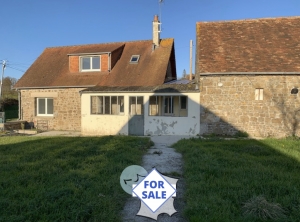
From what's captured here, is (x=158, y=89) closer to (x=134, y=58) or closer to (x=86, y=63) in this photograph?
(x=134, y=58)

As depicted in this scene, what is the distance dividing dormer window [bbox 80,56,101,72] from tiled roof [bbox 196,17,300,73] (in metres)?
7.36

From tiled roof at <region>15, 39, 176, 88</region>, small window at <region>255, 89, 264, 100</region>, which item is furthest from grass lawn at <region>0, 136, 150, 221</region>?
tiled roof at <region>15, 39, 176, 88</region>

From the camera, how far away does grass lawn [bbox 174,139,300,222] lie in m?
3.52

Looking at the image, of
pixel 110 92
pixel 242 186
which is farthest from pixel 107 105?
pixel 242 186

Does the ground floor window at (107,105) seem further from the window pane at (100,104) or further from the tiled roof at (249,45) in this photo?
the tiled roof at (249,45)

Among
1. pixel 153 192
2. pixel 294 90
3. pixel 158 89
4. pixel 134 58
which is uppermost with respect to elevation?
pixel 134 58

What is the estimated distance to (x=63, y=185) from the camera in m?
4.53

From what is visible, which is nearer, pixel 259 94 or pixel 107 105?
pixel 259 94

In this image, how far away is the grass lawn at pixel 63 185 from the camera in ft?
11.6

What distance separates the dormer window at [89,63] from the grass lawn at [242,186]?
39.5 ft

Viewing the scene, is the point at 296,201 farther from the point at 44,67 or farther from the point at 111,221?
the point at 44,67

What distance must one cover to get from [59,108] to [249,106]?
12.0m

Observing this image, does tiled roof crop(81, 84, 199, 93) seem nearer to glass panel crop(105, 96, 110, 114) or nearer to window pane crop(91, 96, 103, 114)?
window pane crop(91, 96, 103, 114)

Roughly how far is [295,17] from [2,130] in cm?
1997
